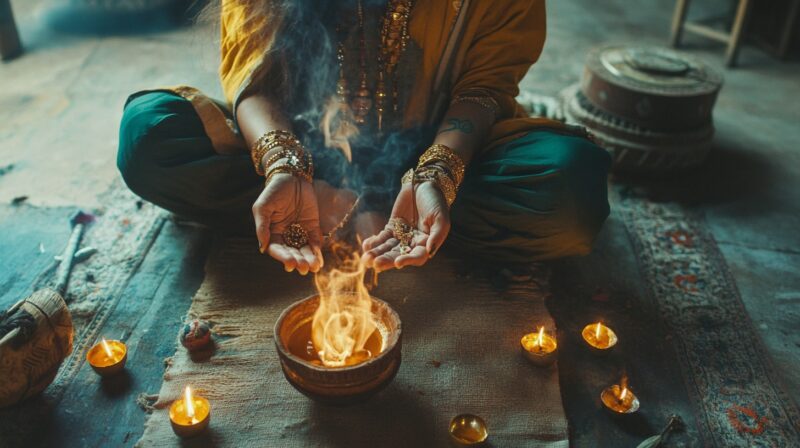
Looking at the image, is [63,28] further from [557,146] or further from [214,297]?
[557,146]

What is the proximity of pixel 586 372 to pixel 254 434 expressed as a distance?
3.59 ft

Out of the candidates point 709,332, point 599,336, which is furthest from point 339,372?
point 709,332

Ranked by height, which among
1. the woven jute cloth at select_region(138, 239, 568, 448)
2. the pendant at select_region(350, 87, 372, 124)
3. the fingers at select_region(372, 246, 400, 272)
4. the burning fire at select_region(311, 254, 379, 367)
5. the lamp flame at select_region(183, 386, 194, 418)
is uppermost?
the pendant at select_region(350, 87, 372, 124)

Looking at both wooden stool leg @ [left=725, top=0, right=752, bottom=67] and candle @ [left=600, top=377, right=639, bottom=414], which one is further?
wooden stool leg @ [left=725, top=0, right=752, bottom=67]

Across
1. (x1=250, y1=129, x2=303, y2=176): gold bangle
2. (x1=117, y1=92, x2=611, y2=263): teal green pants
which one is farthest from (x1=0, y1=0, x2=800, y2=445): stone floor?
(x1=250, y1=129, x2=303, y2=176): gold bangle

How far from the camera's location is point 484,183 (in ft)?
7.55

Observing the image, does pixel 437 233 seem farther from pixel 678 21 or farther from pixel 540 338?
pixel 678 21

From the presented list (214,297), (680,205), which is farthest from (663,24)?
(214,297)

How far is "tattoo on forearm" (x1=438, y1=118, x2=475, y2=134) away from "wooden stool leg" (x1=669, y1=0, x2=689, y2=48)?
3768mm

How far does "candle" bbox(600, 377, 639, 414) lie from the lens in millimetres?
1875

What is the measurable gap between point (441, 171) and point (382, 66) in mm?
498

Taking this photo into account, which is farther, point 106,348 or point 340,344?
point 106,348

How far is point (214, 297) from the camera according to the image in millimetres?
2234

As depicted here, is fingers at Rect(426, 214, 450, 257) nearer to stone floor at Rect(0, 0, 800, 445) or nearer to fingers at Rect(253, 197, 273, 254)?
fingers at Rect(253, 197, 273, 254)
